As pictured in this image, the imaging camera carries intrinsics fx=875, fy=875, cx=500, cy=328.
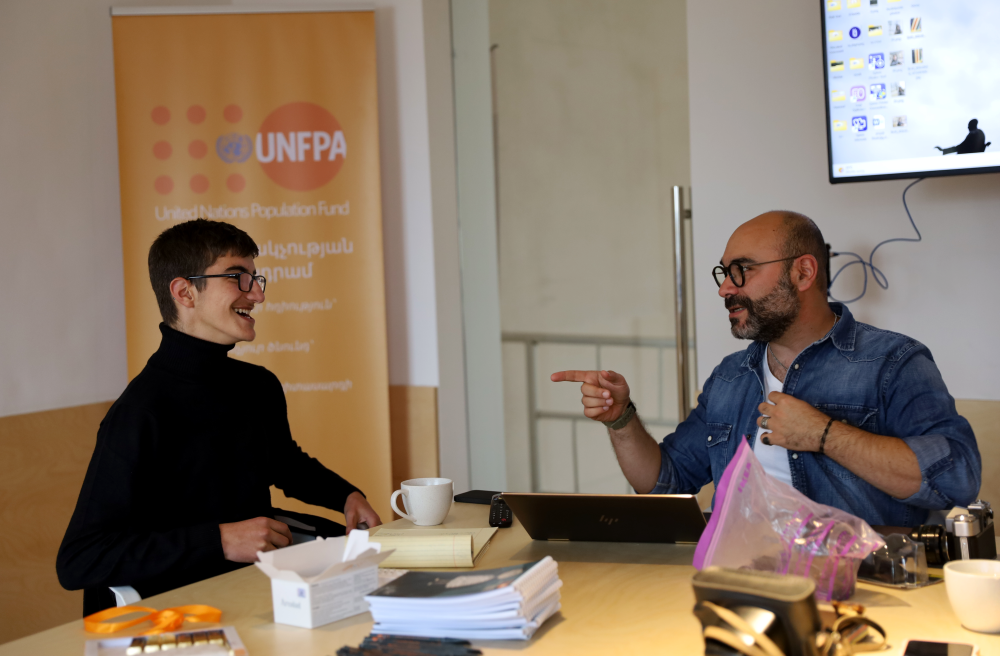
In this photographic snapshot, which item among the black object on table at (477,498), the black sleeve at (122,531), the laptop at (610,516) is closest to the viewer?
the laptop at (610,516)

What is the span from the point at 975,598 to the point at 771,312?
0.96 metres

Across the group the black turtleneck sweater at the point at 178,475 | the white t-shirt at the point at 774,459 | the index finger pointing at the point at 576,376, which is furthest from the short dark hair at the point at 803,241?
the black turtleneck sweater at the point at 178,475

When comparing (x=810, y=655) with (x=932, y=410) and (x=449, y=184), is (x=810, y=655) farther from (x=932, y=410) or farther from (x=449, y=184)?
(x=449, y=184)

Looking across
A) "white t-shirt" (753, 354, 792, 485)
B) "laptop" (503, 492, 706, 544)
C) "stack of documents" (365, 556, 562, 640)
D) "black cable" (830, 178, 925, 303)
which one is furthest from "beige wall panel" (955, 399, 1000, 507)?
"stack of documents" (365, 556, 562, 640)

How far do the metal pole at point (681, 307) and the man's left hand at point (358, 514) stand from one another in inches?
59.2

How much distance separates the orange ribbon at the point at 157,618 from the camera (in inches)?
47.1

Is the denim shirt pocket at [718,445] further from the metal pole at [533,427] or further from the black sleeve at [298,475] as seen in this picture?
the metal pole at [533,427]

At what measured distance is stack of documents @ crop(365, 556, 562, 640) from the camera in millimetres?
1111

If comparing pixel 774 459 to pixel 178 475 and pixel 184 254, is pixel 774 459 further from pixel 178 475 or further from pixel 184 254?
pixel 184 254

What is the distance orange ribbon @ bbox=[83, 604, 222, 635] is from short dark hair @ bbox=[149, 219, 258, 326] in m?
0.88

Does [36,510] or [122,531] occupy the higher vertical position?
[122,531]

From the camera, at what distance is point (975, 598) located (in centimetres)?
108

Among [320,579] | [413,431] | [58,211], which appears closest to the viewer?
[320,579]

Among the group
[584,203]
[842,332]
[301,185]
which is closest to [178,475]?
[842,332]
